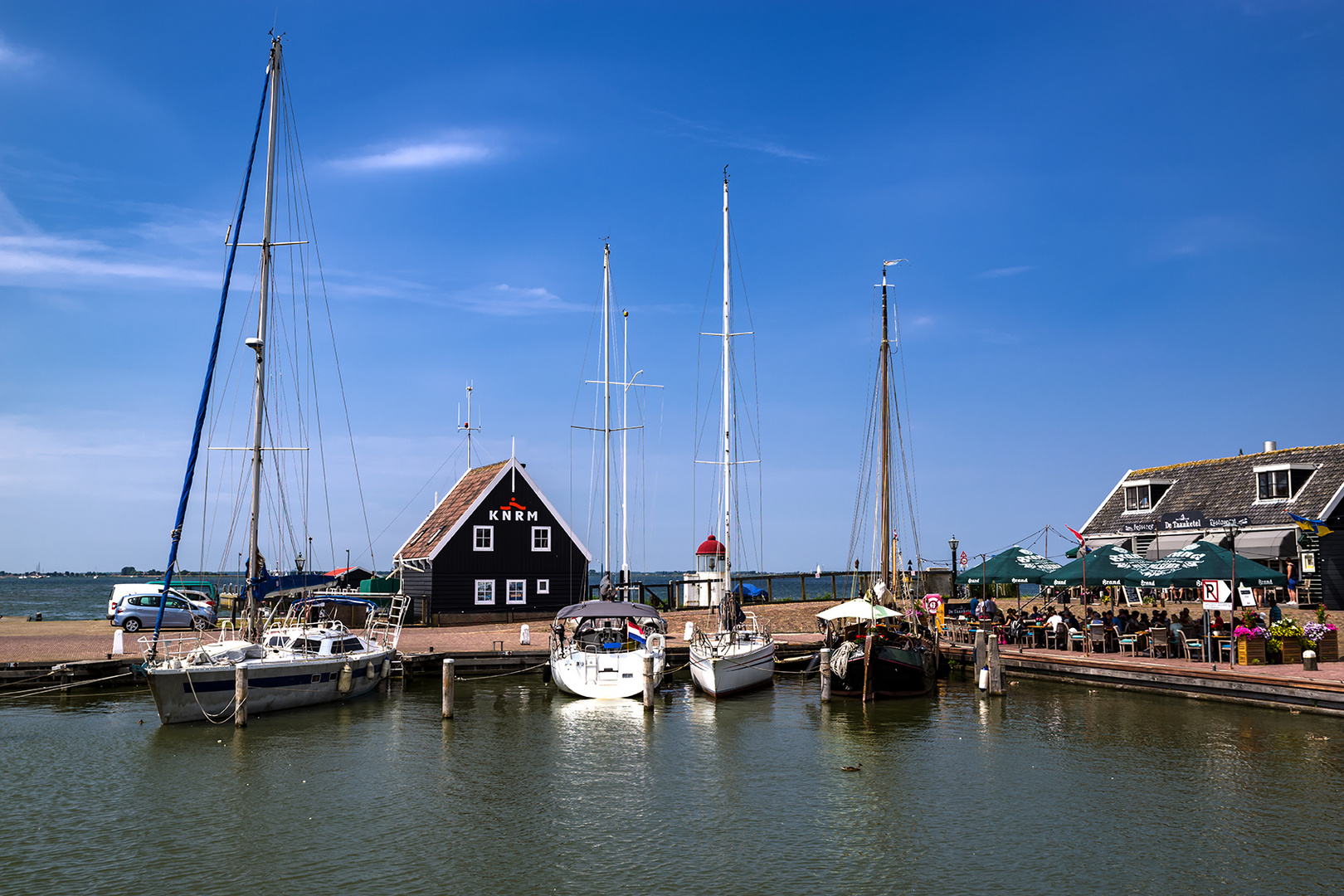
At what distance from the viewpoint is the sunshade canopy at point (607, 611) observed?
30.8m

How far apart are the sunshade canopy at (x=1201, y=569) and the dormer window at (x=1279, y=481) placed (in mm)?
20488

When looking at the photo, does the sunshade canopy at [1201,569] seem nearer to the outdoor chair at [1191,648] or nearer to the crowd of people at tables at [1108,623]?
the crowd of people at tables at [1108,623]

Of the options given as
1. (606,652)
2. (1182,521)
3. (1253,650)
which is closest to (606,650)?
(606,652)

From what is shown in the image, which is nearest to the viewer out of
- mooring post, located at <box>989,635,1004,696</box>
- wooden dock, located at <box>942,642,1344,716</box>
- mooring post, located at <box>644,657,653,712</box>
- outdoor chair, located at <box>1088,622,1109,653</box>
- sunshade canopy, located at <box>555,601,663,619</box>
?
wooden dock, located at <box>942,642,1344,716</box>

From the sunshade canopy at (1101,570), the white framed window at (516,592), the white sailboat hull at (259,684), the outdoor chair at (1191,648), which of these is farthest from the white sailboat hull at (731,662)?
the white framed window at (516,592)

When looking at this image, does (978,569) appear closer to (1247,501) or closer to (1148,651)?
(1148,651)

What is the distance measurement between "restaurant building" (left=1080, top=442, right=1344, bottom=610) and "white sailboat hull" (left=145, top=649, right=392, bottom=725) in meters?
32.6

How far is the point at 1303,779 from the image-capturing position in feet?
60.6

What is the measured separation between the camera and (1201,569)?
2903 centimetres

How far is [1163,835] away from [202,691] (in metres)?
21.9

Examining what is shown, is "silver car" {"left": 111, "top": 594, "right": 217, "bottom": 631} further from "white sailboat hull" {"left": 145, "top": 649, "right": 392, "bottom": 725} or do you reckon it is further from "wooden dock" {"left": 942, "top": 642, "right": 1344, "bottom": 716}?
"wooden dock" {"left": 942, "top": 642, "right": 1344, "bottom": 716}

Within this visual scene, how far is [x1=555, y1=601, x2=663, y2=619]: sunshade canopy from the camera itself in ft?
101

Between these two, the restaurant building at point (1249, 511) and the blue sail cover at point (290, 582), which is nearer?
the blue sail cover at point (290, 582)

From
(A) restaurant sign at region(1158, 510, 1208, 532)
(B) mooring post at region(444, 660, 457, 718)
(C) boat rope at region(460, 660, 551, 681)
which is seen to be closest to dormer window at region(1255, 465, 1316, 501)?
(A) restaurant sign at region(1158, 510, 1208, 532)
